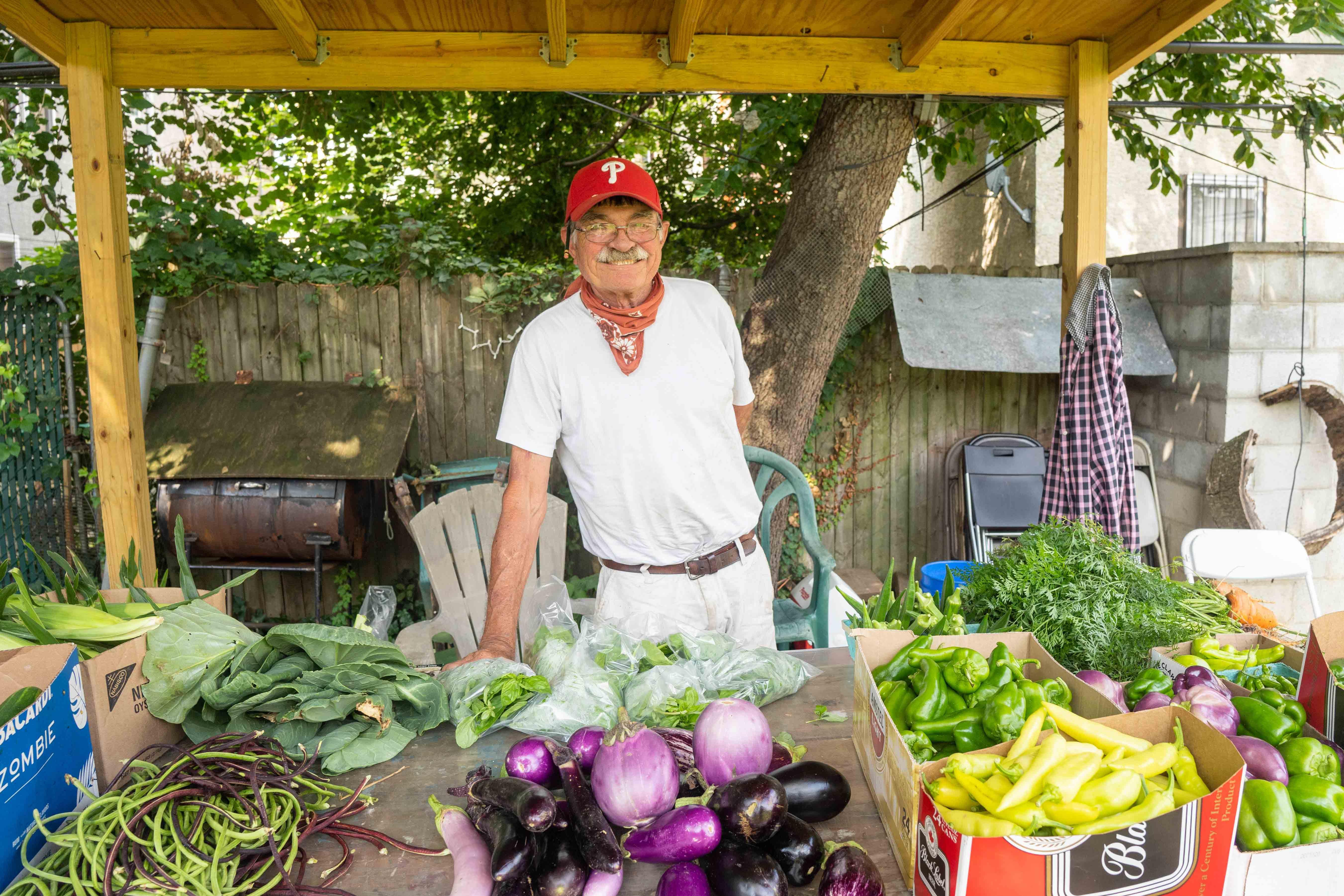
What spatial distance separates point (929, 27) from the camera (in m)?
3.01

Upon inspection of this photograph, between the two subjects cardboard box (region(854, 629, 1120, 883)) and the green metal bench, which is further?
the green metal bench

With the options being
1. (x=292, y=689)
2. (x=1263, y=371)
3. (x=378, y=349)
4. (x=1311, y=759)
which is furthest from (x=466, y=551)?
(x=1263, y=371)

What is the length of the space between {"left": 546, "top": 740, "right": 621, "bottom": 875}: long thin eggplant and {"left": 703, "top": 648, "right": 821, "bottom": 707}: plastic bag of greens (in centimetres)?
56

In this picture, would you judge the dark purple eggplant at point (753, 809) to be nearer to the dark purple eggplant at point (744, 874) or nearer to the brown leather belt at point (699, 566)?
the dark purple eggplant at point (744, 874)

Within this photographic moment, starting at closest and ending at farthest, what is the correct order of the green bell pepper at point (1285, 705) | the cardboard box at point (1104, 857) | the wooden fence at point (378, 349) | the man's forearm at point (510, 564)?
1. the cardboard box at point (1104, 857)
2. the green bell pepper at point (1285, 705)
3. the man's forearm at point (510, 564)
4. the wooden fence at point (378, 349)

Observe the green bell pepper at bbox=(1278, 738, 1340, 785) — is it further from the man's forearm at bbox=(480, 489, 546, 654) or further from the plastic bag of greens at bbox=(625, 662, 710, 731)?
the man's forearm at bbox=(480, 489, 546, 654)

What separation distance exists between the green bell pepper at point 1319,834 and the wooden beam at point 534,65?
9.15ft

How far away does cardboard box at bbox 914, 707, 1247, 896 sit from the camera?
116 centimetres

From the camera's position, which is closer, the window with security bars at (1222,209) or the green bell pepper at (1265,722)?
the green bell pepper at (1265,722)

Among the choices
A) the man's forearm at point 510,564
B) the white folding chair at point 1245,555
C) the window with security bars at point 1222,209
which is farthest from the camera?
the window with security bars at point 1222,209

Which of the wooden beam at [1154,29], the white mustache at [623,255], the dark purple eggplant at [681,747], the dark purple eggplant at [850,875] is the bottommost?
the dark purple eggplant at [850,875]

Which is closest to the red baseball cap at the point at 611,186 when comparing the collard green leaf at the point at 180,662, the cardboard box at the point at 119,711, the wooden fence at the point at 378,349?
the collard green leaf at the point at 180,662

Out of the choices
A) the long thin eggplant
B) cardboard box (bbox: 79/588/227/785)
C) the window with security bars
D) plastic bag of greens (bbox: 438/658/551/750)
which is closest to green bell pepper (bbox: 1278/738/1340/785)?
the long thin eggplant

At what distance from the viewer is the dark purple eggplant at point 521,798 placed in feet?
4.25
